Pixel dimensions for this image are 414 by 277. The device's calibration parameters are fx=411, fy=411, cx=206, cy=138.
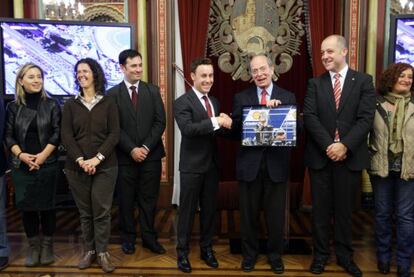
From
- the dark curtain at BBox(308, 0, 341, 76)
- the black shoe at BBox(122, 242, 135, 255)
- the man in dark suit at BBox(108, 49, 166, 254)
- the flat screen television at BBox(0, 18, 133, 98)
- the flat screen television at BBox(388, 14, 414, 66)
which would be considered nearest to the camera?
the man in dark suit at BBox(108, 49, 166, 254)

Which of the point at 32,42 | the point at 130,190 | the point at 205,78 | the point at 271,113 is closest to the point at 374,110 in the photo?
the point at 271,113

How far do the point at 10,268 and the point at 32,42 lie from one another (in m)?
2.24

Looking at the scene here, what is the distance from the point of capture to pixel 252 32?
4.50 meters

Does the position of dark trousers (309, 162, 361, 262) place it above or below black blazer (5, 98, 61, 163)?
below

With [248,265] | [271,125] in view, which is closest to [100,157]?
[271,125]

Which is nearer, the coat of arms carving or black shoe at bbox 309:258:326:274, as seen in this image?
black shoe at bbox 309:258:326:274

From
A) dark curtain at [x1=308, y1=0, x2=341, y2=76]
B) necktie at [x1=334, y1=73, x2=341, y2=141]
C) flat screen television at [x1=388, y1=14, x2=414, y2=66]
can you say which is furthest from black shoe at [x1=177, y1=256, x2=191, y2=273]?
flat screen television at [x1=388, y1=14, x2=414, y2=66]

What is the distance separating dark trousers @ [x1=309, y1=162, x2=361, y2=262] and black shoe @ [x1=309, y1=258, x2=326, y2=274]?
0.08ft

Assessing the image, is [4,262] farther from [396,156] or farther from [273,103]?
[396,156]

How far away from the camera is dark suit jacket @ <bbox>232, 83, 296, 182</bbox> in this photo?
8.93 ft

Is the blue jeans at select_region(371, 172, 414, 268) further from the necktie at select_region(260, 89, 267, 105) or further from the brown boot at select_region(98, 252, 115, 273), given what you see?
the brown boot at select_region(98, 252, 115, 273)

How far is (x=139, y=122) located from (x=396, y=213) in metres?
1.90

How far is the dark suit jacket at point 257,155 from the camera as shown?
2.72 meters

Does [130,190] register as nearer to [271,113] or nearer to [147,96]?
[147,96]
